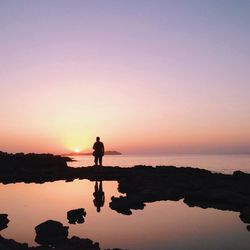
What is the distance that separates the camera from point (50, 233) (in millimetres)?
15328

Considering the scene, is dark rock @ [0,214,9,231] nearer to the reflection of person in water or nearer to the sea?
the sea

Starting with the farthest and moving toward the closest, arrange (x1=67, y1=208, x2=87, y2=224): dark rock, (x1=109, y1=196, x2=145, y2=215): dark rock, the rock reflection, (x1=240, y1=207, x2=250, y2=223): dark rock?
the rock reflection < (x1=109, y1=196, x2=145, y2=215): dark rock < (x1=240, y1=207, x2=250, y2=223): dark rock < (x1=67, y1=208, x2=87, y2=224): dark rock

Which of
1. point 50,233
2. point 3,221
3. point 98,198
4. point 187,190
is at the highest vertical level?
point 187,190

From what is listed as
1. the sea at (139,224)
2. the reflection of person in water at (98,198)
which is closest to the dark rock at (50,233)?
the sea at (139,224)

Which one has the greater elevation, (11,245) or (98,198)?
(98,198)

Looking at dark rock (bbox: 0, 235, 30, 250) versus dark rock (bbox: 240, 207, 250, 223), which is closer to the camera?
dark rock (bbox: 0, 235, 30, 250)

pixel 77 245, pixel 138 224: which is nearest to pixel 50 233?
pixel 77 245

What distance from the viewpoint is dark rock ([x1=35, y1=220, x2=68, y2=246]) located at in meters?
14.9

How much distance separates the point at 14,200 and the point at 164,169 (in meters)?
15.3

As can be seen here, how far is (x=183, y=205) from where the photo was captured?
78.1ft

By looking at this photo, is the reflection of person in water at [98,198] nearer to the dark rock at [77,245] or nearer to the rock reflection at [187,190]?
the rock reflection at [187,190]

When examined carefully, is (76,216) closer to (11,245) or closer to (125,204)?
(125,204)

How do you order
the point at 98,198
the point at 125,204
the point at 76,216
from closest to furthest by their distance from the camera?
1. the point at 76,216
2. the point at 125,204
3. the point at 98,198

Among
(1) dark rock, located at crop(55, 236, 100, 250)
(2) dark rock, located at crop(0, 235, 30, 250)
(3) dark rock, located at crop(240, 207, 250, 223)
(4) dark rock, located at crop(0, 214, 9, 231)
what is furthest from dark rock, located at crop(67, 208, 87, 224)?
(3) dark rock, located at crop(240, 207, 250, 223)
